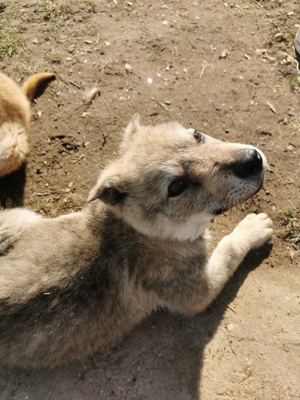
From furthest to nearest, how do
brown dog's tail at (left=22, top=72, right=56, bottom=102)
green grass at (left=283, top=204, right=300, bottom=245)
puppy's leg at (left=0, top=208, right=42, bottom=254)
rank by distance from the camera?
brown dog's tail at (left=22, top=72, right=56, bottom=102)
green grass at (left=283, top=204, right=300, bottom=245)
puppy's leg at (left=0, top=208, right=42, bottom=254)

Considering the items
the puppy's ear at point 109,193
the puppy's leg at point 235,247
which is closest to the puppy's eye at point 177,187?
the puppy's ear at point 109,193

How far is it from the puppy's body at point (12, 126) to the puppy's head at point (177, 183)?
2098 mm

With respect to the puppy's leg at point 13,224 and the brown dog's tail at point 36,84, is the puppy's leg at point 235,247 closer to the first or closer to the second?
the puppy's leg at point 13,224

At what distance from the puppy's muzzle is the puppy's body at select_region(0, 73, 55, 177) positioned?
335 cm

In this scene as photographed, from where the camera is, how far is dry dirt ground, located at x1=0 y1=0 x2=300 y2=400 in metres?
4.86

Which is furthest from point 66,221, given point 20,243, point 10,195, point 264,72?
point 264,72

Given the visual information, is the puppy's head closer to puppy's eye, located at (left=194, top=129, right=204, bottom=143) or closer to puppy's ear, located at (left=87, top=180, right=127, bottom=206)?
puppy's ear, located at (left=87, top=180, right=127, bottom=206)

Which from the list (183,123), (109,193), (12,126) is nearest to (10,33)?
(12,126)

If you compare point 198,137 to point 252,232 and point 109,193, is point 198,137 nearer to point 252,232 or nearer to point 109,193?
point 109,193

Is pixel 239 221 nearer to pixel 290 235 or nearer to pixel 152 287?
pixel 290 235

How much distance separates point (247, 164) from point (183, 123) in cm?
249

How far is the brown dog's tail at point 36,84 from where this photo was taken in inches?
257

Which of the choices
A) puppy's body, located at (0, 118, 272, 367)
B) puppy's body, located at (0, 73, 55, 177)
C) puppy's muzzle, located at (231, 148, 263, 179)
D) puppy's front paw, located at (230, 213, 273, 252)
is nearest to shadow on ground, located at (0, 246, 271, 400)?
puppy's body, located at (0, 118, 272, 367)

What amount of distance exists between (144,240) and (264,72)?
13.1 ft
